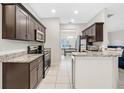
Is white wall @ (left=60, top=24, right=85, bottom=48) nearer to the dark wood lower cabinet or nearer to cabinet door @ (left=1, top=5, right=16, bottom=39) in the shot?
cabinet door @ (left=1, top=5, right=16, bottom=39)

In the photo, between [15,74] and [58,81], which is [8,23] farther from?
[58,81]

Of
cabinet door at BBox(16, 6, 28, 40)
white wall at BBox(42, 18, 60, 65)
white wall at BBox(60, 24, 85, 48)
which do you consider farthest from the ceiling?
white wall at BBox(60, 24, 85, 48)

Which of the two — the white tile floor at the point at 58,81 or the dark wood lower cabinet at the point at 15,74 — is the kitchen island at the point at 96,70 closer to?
the white tile floor at the point at 58,81

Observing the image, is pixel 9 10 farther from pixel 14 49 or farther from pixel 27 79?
pixel 27 79

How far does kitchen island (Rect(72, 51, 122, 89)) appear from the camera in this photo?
353cm

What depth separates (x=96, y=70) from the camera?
3.56m

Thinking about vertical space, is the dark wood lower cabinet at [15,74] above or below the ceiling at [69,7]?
below

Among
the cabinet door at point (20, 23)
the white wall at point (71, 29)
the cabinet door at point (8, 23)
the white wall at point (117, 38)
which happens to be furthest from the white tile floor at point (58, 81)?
the white wall at point (117, 38)

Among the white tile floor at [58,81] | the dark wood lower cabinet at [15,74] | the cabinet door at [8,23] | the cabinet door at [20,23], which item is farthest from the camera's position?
the white tile floor at [58,81]

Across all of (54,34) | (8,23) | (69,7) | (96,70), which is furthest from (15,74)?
(54,34)

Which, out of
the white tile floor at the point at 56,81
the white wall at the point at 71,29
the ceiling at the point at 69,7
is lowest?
the white tile floor at the point at 56,81

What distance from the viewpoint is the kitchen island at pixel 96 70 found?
11.6 feet
